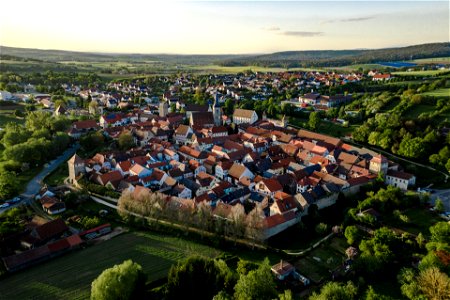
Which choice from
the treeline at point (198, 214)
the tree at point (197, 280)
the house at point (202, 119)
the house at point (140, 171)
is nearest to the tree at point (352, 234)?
the treeline at point (198, 214)

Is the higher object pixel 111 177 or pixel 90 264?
pixel 111 177

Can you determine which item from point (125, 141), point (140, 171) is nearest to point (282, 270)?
point (140, 171)

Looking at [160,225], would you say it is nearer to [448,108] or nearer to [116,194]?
[116,194]

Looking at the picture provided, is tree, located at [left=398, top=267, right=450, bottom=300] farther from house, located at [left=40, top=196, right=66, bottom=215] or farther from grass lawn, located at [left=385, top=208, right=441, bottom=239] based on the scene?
house, located at [left=40, top=196, right=66, bottom=215]

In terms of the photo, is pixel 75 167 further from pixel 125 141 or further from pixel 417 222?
pixel 417 222

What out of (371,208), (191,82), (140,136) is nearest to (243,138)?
(140,136)

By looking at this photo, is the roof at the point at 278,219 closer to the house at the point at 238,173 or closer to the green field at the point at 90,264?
the green field at the point at 90,264

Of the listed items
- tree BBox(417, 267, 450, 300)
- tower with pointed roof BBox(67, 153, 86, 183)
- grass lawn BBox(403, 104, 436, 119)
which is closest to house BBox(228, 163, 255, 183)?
tower with pointed roof BBox(67, 153, 86, 183)
